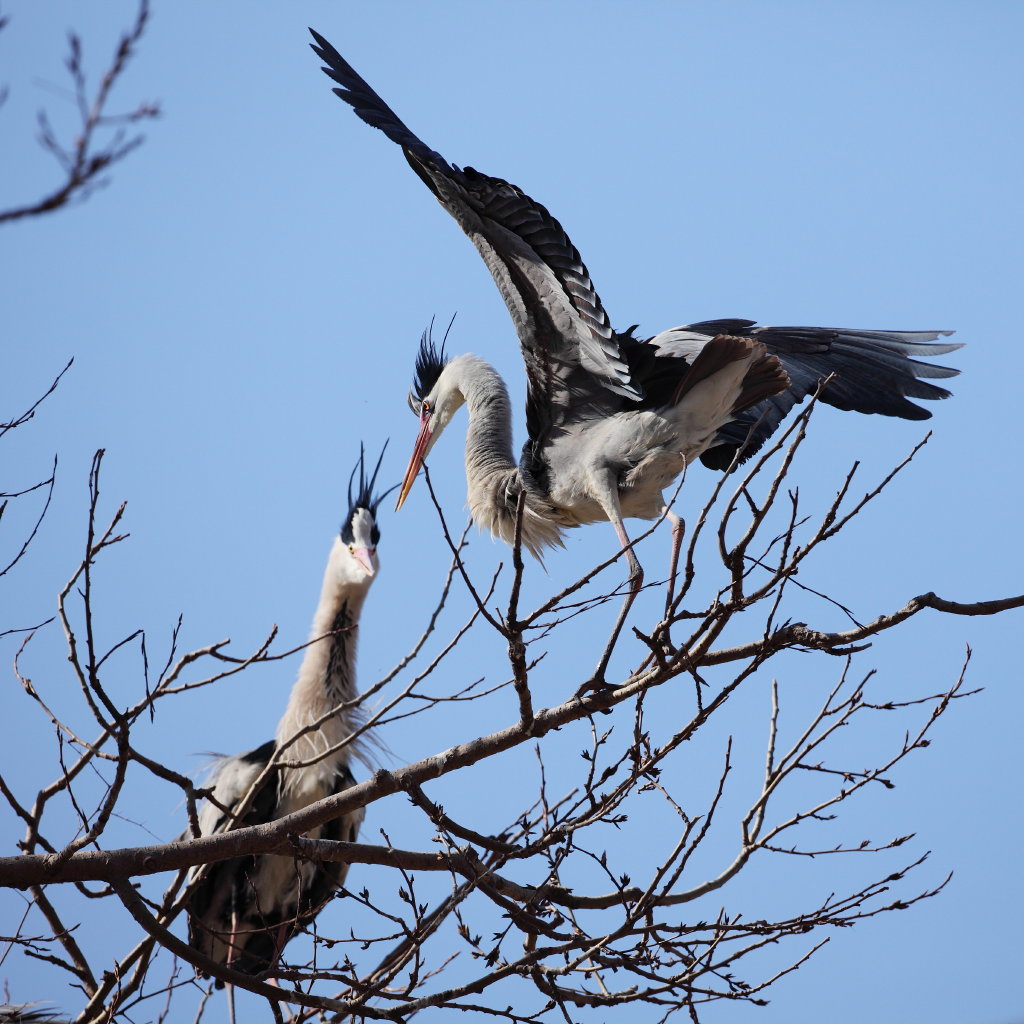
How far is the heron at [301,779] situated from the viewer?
4.82 metres

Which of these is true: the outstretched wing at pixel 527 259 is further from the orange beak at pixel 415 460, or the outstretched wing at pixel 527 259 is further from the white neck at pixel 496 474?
the orange beak at pixel 415 460

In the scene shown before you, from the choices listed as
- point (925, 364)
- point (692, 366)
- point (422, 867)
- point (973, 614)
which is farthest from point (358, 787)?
point (925, 364)

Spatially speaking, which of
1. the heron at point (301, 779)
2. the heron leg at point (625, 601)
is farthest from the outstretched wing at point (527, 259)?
the heron at point (301, 779)

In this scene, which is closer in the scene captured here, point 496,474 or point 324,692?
point 496,474

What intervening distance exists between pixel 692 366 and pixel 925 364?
139cm

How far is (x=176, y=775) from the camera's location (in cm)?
252

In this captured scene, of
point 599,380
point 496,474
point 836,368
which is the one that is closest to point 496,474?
point 496,474

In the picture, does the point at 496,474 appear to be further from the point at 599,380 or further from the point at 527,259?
the point at 527,259

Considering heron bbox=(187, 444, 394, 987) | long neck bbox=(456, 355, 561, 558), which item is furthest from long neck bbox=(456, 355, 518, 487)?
heron bbox=(187, 444, 394, 987)

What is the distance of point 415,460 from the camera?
21.2 ft

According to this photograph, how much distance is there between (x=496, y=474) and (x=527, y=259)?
1.45m

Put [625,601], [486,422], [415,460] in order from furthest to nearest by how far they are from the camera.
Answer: [415,460]
[486,422]
[625,601]

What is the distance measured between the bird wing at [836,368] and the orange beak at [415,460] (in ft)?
5.97

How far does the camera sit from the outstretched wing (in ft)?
11.9
